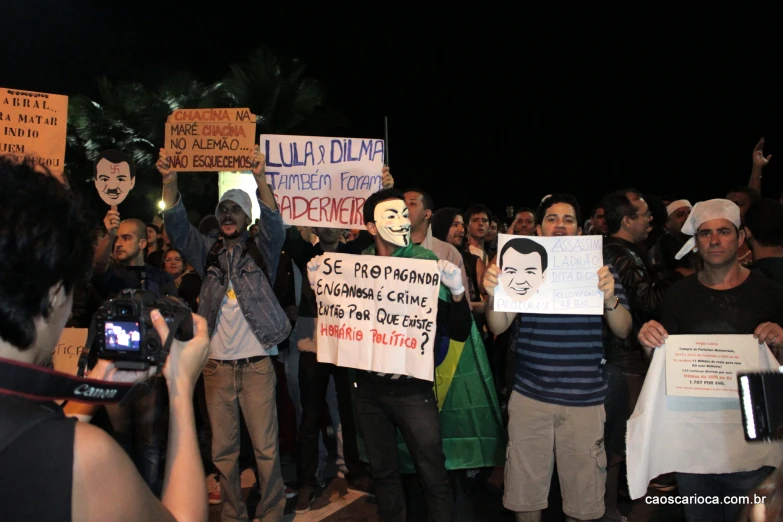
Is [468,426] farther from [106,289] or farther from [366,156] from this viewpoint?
[106,289]

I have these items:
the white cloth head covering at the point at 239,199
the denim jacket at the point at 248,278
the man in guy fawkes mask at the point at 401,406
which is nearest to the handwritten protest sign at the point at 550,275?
the man in guy fawkes mask at the point at 401,406

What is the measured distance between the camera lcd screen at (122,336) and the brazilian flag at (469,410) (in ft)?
10.3

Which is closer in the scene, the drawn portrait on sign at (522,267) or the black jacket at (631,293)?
the drawn portrait on sign at (522,267)

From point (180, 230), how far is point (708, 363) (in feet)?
11.1

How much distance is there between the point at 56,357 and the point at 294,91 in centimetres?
2135

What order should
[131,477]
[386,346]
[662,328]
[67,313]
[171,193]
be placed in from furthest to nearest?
[171,193]
[386,346]
[662,328]
[67,313]
[131,477]

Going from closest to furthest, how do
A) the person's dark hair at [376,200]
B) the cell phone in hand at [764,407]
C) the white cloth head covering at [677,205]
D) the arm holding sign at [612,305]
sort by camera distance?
1. the cell phone in hand at [764,407]
2. the arm holding sign at [612,305]
3. the person's dark hair at [376,200]
4. the white cloth head covering at [677,205]

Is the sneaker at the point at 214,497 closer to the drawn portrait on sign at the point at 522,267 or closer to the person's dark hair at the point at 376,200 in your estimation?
the person's dark hair at the point at 376,200

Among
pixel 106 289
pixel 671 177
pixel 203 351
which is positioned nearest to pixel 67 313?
pixel 203 351

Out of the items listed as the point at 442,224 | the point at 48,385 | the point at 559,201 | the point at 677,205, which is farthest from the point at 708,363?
the point at 677,205

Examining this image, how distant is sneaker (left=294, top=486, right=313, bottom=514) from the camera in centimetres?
A: 519

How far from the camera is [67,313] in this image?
1622 mm

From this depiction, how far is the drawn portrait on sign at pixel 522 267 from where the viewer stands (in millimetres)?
3947

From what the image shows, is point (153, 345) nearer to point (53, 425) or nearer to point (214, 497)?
point (53, 425)
